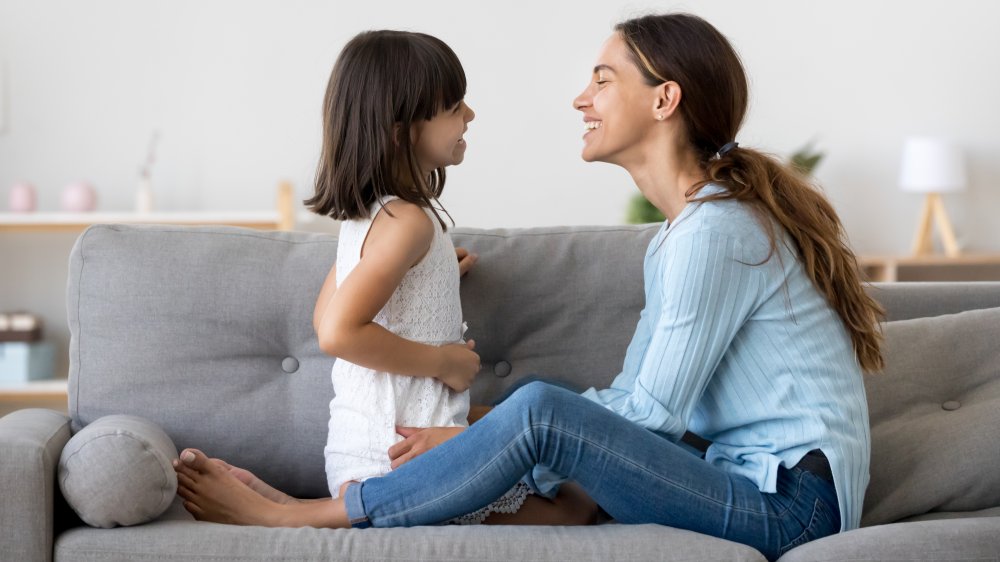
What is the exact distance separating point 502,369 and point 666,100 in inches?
22.1

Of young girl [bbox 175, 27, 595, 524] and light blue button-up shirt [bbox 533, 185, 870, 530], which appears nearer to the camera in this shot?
light blue button-up shirt [bbox 533, 185, 870, 530]

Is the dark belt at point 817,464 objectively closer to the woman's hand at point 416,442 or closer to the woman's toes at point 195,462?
the woman's hand at point 416,442

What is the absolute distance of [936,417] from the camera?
1737 millimetres

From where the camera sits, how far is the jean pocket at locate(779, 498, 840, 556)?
4.70 feet

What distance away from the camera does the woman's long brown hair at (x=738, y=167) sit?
59.6 inches

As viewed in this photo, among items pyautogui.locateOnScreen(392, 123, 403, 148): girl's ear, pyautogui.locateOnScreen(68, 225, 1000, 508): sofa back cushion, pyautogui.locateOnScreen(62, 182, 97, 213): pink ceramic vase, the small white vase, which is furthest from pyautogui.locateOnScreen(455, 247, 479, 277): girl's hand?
pyautogui.locateOnScreen(62, 182, 97, 213): pink ceramic vase

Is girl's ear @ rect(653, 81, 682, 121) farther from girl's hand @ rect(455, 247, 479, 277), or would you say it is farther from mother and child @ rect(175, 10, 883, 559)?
girl's hand @ rect(455, 247, 479, 277)

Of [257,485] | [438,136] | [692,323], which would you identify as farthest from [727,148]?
[257,485]

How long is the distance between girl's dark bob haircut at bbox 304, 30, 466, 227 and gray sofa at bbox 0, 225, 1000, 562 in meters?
0.26

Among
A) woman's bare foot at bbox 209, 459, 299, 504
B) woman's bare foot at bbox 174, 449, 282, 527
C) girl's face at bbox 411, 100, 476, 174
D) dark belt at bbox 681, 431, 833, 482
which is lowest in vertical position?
woman's bare foot at bbox 209, 459, 299, 504

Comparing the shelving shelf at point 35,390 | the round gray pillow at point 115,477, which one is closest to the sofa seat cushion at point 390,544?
the round gray pillow at point 115,477

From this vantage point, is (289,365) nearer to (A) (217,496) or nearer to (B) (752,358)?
(A) (217,496)

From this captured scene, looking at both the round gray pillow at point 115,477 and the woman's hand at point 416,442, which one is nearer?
the round gray pillow at point 115,477

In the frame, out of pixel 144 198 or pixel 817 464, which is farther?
pixel 144 198
